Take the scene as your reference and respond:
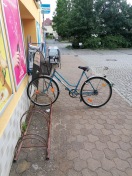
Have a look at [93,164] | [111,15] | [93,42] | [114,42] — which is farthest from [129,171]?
[111,15]

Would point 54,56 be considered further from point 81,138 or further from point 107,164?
point 107,164

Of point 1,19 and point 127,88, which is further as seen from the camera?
point 127,88

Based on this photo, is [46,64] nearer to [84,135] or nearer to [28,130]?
[28,130]

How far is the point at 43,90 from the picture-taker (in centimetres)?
418

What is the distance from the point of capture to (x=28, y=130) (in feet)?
10.1

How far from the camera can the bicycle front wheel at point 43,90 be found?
12.5 ft

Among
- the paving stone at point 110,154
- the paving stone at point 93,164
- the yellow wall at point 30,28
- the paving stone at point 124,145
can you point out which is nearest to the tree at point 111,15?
the yellow wall at point 30,28

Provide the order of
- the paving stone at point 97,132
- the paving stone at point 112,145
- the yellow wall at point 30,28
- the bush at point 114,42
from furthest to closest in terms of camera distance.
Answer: the bush at point 114,42 → the yellow wall at point 30,28 → the paving stone at point 97,132 → the paving stone at point 112,145

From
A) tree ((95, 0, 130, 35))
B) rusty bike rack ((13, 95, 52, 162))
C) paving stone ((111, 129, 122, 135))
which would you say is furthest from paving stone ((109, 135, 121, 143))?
tree ((95, 0, 130, 35))

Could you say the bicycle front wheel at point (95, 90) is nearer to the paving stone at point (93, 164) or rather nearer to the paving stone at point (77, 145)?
the paving stone at point (77, 145)

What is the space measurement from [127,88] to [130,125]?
2.36m

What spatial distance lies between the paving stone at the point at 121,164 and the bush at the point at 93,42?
18.8 m

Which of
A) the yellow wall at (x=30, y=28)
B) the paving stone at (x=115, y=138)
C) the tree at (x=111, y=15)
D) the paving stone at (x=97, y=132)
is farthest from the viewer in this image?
the tree at (x=111, y=15)

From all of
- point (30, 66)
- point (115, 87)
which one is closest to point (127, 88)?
point (115, 87)
